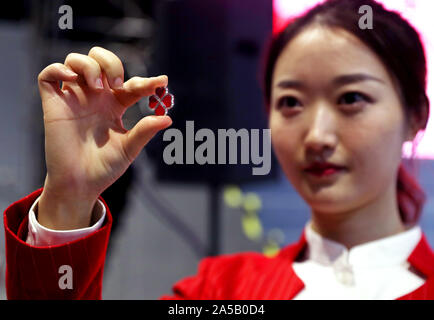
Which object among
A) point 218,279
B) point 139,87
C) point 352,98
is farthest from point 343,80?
point 218,279

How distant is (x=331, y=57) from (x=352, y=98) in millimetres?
53

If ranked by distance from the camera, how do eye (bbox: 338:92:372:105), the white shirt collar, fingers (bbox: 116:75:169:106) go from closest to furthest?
fingers (bbox: 116:75:169:106) → eye (bbox: 338:92:372:105) → the white shirt collar

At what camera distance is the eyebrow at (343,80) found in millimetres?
A: 587

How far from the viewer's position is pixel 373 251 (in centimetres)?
70

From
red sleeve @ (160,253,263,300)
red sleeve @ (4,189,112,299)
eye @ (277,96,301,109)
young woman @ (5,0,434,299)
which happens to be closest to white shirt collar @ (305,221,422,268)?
young woman @ (5,0,434,299)

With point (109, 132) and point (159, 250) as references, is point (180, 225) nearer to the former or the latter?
point (159, 250)

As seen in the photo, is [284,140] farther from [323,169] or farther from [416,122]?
[416,122]

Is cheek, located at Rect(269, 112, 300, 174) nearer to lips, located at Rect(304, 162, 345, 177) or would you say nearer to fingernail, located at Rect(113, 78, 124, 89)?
lips, located at Rect(304, 162, 345, 177)

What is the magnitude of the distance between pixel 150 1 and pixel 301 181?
1.25 meters

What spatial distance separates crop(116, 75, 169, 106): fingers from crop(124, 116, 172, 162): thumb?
0.9 inches

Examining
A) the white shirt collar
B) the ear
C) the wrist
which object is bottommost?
the white shirt collar

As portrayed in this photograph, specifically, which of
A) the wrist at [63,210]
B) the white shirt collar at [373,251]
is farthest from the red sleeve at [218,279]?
the wrist at [63,210]

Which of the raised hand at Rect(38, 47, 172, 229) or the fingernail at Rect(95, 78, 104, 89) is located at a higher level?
the fingernail at Rect(95, 78, 104, 89)

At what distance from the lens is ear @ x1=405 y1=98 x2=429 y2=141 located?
0.64 meters
